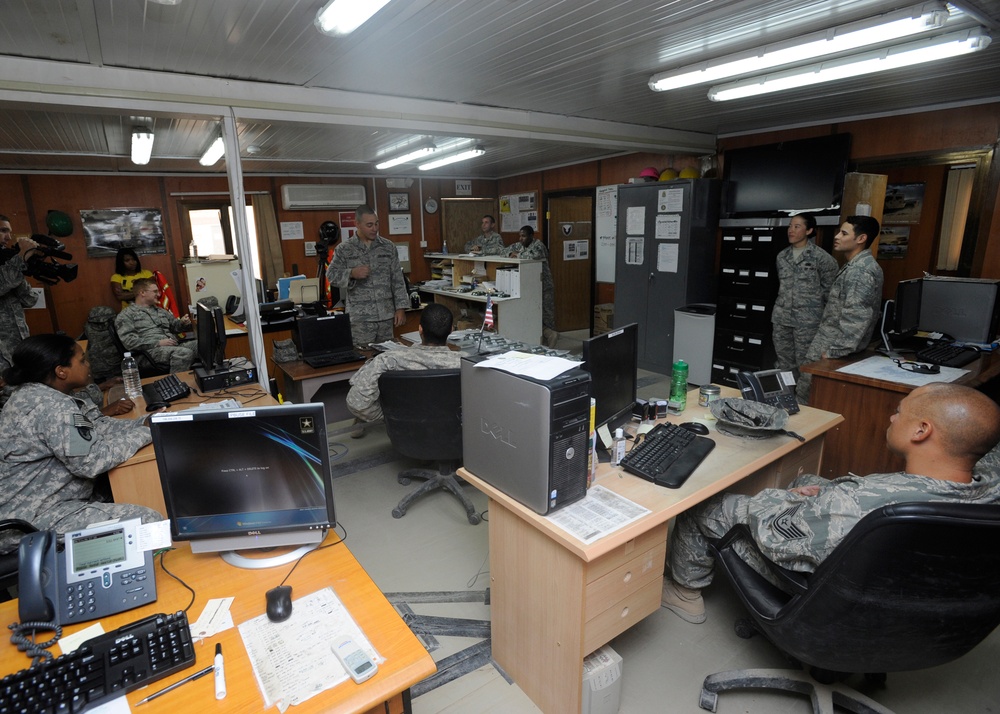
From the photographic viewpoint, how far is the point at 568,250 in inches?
310

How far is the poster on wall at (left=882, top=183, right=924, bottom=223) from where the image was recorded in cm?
535

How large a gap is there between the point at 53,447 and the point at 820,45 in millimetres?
4014

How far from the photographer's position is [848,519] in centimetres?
143

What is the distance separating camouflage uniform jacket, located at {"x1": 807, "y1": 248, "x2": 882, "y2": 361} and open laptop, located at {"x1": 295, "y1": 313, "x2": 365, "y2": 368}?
3.29 metres

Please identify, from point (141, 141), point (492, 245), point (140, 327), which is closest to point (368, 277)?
point (140, 327)

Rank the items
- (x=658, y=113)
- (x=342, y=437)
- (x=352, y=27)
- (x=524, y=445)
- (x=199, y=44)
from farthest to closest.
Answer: (x=658, y=113) → (x=342, y=437) → (x=199, y=44) → (x=352, y=27) → (x=524, y=445)

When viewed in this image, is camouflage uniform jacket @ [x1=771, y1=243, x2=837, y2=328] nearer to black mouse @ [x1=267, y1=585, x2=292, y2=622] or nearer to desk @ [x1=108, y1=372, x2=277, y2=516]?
black mouse @ [x1=267, y1=585, x2=292, y2=622]

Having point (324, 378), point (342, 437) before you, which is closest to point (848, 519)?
point (324, 378)

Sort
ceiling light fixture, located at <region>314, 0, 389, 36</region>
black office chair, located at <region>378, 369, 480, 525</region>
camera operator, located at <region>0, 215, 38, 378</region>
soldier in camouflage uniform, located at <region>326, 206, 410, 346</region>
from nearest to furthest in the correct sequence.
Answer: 1. ceiling light fixture, located at <region>314, 0, 389, 36</region>
2. black office chair, located at <region>378, 369, 480, 525</region>
3. camera operator, located at <region>0, 215, 38, 378</region>
4. soldier in camouflage uniform, located at <region>326, 206, 410, 346</region>

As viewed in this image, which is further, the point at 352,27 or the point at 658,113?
the point at 658,113

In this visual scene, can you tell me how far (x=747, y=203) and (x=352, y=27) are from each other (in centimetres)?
435

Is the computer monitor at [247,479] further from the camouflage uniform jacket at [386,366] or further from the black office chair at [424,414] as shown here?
the camouflage uniform jacket at [386,366]

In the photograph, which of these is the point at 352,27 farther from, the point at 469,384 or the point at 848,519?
the point at 848,519

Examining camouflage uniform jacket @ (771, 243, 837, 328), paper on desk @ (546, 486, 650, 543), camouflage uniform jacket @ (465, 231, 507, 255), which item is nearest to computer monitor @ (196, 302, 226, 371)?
paper on desk @ (546, 486, 650, 543)
